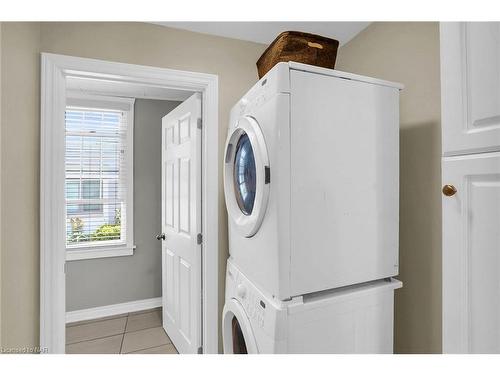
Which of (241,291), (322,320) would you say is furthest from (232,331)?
(322,320)

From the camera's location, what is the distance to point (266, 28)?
1727mm

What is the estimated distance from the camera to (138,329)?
252 centimetres

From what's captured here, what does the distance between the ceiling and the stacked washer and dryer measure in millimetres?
707

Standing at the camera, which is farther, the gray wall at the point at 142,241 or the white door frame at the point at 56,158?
the gray wall at the point at 142,241

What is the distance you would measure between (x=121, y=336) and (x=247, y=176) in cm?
208

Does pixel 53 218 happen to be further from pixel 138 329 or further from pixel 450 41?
pixel 450 41

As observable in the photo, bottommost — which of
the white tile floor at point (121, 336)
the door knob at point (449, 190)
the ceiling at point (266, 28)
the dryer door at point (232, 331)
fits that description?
the white tile floor at point (121, 336)

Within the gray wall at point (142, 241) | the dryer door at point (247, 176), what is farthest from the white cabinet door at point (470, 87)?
the gray wall at point (142, 241)

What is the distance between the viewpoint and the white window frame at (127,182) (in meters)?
2.70

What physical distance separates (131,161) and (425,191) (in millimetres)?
2597

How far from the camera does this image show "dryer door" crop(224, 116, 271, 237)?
108 centimetres

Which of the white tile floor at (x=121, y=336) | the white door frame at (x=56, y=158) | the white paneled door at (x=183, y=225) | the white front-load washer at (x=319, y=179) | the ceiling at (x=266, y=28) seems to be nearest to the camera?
the white front-load washer at (x=319, y=179)

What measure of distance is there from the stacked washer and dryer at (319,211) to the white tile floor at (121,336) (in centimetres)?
143

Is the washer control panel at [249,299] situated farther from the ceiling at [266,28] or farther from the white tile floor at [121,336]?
the ceiling at [266,28]
